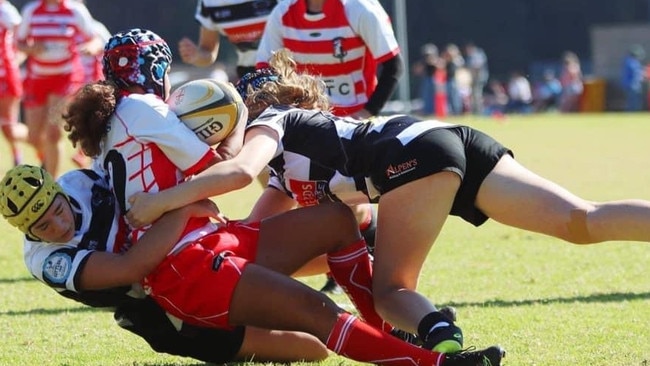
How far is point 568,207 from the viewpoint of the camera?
4277 millimetres

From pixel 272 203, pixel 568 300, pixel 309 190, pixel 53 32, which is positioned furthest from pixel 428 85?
pixel 309 190

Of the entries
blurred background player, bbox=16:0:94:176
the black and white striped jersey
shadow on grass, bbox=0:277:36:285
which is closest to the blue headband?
Answer: the black and white striped jersey

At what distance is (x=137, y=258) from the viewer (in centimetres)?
400

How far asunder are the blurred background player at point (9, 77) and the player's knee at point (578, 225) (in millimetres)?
8822

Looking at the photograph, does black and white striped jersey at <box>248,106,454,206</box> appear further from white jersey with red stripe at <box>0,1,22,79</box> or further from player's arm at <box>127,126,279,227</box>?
white jersey with red stripe at <box>0,1,22,79</box>

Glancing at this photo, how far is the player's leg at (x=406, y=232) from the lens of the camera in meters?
4.23

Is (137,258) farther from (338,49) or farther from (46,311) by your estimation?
(338,49)

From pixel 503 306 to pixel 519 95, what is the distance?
2916 centimetres

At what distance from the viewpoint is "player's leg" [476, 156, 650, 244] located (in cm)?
427

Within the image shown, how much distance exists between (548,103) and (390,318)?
3067cm

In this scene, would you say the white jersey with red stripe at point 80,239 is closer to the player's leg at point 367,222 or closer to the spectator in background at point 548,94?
the player's leg at point 367,222

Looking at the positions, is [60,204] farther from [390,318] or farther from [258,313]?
[390,318]

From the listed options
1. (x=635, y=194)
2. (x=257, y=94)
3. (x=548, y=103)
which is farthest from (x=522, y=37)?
(x=257, y=94)

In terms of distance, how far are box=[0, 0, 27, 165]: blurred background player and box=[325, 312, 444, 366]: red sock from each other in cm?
881
